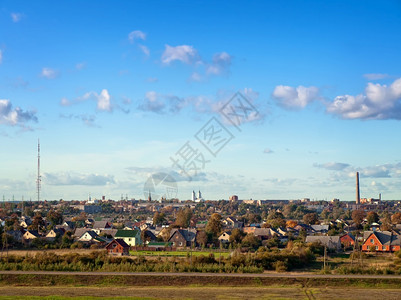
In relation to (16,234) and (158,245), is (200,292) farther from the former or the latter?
(16,234)

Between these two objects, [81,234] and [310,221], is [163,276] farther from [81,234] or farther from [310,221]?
[310,221]

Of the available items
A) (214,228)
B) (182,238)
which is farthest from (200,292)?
(214,228)

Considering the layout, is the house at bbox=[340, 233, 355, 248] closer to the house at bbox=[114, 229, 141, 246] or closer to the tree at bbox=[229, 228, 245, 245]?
the tree at bbox=[229, 228, 245, 245]

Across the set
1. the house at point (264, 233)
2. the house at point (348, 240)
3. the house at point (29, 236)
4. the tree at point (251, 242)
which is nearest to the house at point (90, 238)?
the house at point (29, 236)

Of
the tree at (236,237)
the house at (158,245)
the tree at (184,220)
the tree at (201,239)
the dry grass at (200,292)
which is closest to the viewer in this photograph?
the dry grass at (200,292)

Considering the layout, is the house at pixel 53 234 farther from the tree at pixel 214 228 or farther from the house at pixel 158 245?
the tree at pixel 214 228

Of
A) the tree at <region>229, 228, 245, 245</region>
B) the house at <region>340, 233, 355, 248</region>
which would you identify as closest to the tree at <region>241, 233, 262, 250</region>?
the tree at <region>229, 228, 245, 245</region>

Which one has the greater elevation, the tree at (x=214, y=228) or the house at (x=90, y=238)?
the tree at (x=214, y=228)
